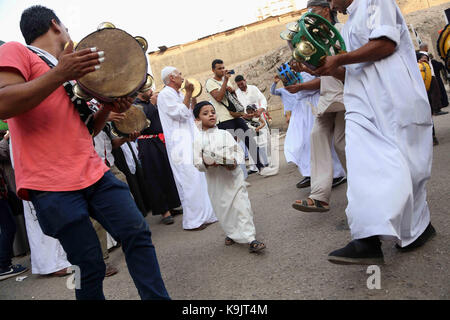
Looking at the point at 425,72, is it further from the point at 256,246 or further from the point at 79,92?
the point at 79,92

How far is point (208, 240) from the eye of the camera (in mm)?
4051

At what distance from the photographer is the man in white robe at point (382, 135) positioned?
214cm

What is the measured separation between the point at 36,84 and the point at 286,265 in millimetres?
1985

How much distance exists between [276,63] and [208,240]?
2189 centimetres

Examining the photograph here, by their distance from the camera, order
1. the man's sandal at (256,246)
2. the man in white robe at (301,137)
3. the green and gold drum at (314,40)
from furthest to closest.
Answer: the man in white robe at (301,137) < the man's sandal at (256,246) < the green and gold drum at (314,40)

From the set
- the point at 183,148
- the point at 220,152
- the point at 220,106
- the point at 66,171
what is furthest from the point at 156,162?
the point at 66,171

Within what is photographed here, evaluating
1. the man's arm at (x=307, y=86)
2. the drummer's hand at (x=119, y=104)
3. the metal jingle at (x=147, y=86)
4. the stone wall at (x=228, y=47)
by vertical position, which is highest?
the stone wall at (x=228, y=47)

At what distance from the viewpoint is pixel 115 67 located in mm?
2170

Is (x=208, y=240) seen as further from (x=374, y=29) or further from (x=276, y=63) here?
(x=276, y=63)

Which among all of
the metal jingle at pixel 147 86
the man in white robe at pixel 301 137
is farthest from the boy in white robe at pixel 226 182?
the man in white robe at pixel 301 137

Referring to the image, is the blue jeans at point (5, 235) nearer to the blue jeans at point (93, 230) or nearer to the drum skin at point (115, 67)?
the blue jeans at point (93, 230)

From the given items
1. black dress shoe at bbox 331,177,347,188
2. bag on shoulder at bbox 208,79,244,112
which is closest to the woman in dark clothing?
bag on shoulder at bbox 208,79,244,112

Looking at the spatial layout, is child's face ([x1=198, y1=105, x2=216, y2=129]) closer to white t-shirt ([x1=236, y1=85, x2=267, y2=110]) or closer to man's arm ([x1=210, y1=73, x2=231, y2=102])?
man's arm ([x1=210, y1=73, x2=231, y2=102])
